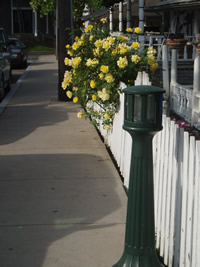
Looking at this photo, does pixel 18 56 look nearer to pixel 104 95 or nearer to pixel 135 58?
pixel 135 58

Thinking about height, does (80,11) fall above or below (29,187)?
above

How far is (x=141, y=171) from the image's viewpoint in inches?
151

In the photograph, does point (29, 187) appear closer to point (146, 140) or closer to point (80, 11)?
point (146, 140)

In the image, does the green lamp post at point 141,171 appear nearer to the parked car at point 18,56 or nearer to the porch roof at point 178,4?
the porch roof at point 178,4

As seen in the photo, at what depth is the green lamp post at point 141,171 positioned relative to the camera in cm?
375

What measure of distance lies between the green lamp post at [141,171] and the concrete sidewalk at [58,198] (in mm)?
607

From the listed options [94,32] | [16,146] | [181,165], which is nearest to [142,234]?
[181,165]

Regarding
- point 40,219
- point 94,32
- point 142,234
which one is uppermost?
point 94,32

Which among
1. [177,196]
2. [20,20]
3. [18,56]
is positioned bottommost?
[177,196]

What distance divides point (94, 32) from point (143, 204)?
18.7 feet

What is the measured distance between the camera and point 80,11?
36875 mm

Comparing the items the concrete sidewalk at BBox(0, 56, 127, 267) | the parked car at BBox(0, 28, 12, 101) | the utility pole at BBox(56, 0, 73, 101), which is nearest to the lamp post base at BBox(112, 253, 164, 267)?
the concrete sidewalk at BBox(0, 56, 127, 267)

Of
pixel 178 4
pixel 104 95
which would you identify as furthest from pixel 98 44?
pixel 178 4

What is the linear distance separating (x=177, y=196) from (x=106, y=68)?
141 inches
